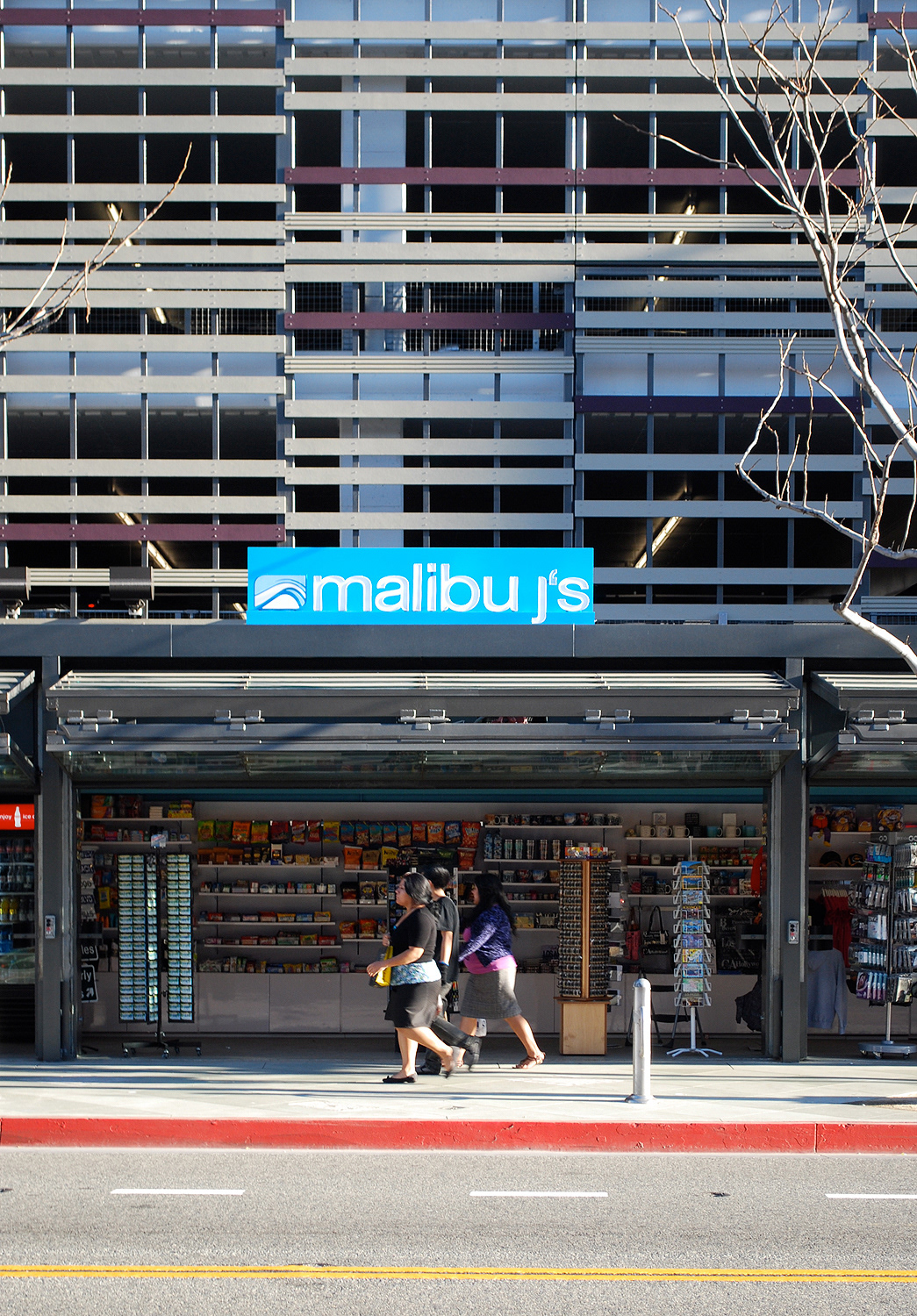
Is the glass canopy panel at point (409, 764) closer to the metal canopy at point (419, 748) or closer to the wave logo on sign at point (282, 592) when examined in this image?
the metal canopy at point (419, 748)

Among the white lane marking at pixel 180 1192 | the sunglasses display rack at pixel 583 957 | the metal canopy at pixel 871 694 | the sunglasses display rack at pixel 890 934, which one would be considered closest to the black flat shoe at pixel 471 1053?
the sunglasses display rack at pixel 583 957

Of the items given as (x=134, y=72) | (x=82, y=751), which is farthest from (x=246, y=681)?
(x=134, y=72)

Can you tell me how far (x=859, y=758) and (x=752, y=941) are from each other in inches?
127

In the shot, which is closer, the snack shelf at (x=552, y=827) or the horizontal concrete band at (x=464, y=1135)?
the horizontal concrete band at (x=464, y=1135)

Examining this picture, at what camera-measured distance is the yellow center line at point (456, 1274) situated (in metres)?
6.05

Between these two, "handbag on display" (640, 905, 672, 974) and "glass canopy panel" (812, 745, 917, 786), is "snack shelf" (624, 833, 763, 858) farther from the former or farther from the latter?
"glass canopy panel" (812, 745, 917, 786)

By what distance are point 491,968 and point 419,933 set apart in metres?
1.08

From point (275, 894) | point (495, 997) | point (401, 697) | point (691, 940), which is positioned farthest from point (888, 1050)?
point (275, 894)

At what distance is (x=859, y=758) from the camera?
11.7 meters

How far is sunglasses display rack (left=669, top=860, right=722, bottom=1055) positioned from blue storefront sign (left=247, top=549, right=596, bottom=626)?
3.07 m

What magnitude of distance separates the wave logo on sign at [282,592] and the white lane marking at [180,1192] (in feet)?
18.8

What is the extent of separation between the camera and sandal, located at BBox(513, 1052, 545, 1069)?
1159 cm

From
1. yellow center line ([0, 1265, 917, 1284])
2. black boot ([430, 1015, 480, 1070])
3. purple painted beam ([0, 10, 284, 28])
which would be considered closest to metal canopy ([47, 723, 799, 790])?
black boot ([430, 1015, 480, 1070])

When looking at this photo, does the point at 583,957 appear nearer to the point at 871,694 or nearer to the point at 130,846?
the point at 871,694
